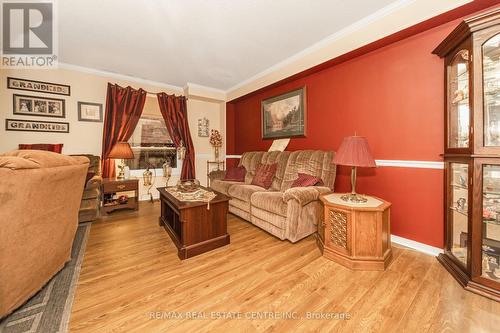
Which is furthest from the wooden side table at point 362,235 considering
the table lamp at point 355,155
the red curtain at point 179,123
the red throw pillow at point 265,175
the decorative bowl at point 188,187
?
the red curtain at point 179,123

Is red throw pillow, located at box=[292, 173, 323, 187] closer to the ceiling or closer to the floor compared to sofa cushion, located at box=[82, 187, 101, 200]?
closer to the ceiling

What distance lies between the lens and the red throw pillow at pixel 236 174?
3.66 meters

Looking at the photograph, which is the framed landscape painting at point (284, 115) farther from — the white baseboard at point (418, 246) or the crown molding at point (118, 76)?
the crown molding at point (118, 76)

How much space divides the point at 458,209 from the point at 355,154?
3.28ft

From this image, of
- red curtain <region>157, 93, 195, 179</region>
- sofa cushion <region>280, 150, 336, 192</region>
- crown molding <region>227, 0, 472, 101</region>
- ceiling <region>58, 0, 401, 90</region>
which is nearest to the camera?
crown molding <region>227, 0, 472, 101</region>

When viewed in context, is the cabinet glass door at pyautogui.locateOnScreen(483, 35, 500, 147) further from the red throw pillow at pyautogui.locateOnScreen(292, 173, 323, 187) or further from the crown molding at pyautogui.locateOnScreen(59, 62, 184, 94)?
the crown molding at pyautogui.locateOnScreen(59, 62, 184, 94)

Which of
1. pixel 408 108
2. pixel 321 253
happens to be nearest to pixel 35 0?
pixel 321 253

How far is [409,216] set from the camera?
7.24 ft

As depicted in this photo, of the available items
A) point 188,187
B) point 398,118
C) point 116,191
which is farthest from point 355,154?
point 116,191

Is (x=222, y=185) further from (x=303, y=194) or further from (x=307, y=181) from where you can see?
(x=303, y=194)

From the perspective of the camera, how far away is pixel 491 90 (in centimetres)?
153

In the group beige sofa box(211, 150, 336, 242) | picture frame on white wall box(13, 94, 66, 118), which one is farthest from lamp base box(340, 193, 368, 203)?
picture frame on white wall box(13, 94, 66, 118)

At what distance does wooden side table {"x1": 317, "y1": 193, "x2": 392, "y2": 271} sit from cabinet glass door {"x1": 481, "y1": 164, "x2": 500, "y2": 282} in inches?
24.2

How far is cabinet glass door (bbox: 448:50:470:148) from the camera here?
1.69m
